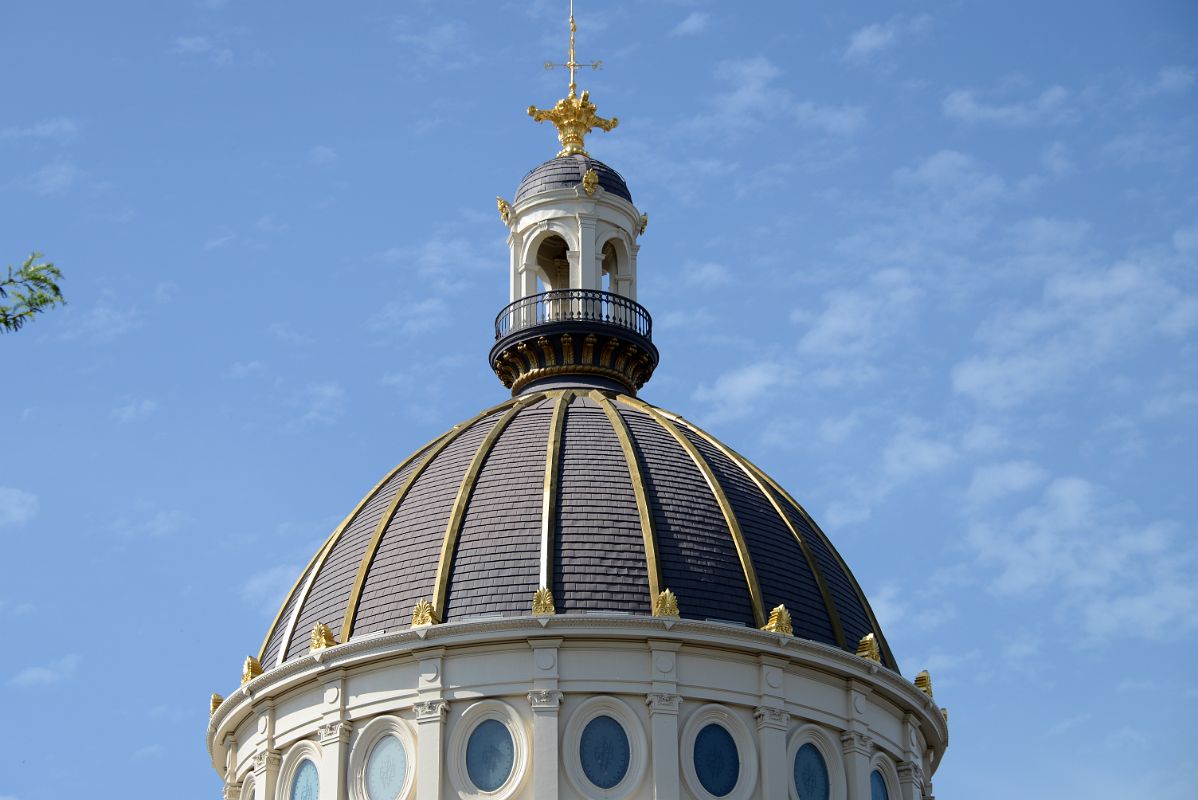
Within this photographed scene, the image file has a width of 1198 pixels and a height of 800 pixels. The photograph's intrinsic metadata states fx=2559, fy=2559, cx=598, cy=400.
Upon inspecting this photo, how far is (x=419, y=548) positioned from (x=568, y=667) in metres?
4.56

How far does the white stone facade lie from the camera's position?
4772 centimetres

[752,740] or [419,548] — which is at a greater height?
[419,548]

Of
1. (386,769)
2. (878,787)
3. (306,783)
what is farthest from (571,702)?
(878,787)

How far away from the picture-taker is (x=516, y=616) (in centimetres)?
4847

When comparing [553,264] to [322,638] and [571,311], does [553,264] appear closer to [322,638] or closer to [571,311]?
[571,311]

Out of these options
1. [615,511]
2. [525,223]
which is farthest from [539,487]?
[525,223]

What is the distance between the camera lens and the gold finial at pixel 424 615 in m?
48.8

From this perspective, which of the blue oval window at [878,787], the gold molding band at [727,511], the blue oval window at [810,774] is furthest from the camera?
the blue oval window at [878,787]

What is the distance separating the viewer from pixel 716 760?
48469mm

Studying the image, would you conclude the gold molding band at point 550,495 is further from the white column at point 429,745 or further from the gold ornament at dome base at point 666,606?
the white column at point 429,745


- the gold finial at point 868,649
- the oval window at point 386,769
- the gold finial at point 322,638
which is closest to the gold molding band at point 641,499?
the gold finial at point 868,649

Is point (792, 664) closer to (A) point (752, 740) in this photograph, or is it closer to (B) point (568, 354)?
(A) point (752, 740)

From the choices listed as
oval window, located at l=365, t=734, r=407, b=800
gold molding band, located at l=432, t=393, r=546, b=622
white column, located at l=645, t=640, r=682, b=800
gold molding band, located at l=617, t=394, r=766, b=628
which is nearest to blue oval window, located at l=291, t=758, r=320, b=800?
oval window, located at l=365, t=734, r=407, b=800

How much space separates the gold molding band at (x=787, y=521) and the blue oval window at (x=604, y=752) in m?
5.81
